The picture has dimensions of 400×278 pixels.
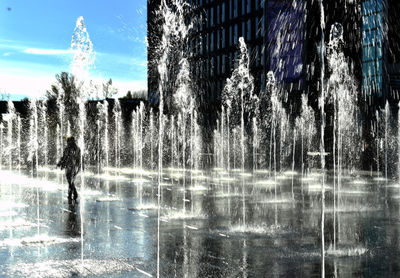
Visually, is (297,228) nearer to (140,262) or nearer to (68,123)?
(140,262)

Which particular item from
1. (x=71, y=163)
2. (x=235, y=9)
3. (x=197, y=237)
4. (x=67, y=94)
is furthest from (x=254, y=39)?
(x=197, y=237)

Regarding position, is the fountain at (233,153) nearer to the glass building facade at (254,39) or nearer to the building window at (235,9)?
the glass building facade at (254,39)

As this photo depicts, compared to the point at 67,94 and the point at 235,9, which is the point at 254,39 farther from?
the point at 67,94

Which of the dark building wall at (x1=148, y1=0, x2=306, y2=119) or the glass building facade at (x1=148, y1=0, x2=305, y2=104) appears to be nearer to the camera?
the dark building wall at (x1=148, y1=0, x2=306, y2=119)

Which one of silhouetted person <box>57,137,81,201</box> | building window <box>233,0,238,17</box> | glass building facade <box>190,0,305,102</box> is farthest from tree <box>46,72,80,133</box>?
silhouetted person <box>57,137,81,201</box>

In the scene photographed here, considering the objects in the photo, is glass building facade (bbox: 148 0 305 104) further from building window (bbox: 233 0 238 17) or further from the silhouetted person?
the silhouetted person

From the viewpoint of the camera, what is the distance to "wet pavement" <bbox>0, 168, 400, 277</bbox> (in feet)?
25.7

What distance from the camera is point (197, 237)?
10320 mm

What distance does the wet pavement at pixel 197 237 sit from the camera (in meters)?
7.83

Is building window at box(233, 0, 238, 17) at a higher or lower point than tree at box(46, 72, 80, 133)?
higher

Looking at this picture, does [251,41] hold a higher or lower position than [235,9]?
lower

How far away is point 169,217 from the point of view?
13.1 metres

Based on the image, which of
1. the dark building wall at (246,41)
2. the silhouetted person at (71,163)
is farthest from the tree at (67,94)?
the silhouetted person at (71,163)

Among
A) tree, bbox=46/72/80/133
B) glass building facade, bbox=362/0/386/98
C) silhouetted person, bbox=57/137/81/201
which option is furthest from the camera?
tree, bbox=46/72/80/133
